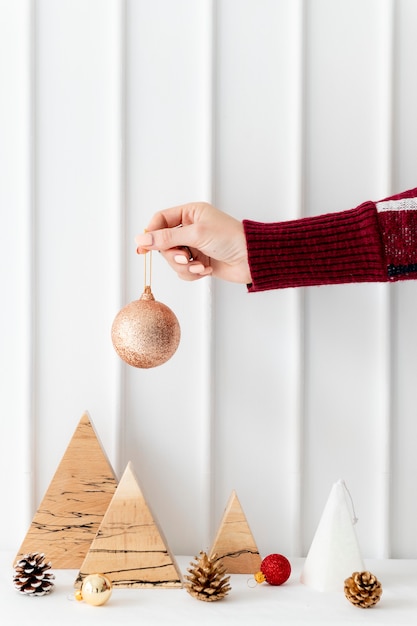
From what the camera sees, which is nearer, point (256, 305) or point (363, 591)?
point (363, 591)

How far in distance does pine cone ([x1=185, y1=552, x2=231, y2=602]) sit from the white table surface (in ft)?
0.04

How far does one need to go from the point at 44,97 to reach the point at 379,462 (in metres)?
0.75

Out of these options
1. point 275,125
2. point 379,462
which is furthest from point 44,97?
point 379,462

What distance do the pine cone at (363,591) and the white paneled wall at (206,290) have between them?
186 millimetres

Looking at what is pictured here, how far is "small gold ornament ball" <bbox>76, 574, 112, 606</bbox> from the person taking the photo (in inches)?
31.9

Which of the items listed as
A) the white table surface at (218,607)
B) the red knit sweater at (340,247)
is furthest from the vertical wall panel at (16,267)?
the red knit sweater at (340,247)

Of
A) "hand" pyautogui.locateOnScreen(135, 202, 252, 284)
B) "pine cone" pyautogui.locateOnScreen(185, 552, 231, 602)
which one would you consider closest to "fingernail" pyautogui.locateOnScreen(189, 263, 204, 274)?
"hand" pyautogui.locateOnScreen(135, 202, 252, 284)

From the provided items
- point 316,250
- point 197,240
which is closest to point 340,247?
point 316,250

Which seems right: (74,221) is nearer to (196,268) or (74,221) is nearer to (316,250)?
(196,268)

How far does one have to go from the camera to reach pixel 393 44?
99 centimetres

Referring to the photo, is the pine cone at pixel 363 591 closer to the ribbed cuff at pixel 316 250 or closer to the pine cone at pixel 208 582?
the pine cone at pixel 208 582

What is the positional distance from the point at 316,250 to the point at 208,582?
1.45ft

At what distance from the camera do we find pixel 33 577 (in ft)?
2.77

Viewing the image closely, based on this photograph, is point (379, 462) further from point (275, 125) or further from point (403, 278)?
point (275, 125)
